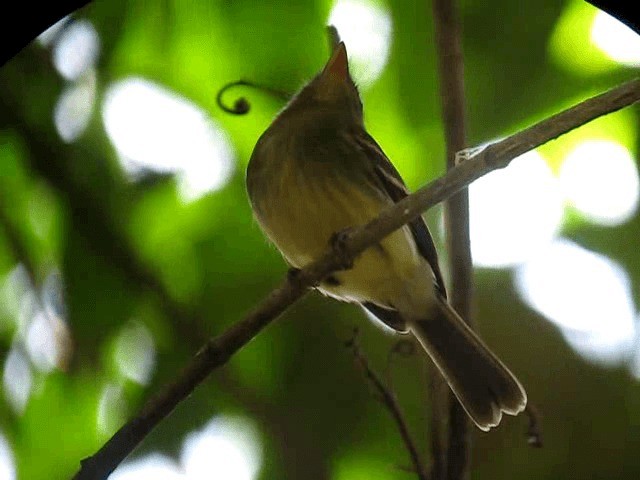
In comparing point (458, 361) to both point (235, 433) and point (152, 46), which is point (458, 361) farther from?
point (152, 46)

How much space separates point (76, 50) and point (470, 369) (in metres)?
1.06

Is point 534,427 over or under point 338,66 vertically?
under

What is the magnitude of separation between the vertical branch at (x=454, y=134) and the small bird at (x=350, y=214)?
0.27 metres

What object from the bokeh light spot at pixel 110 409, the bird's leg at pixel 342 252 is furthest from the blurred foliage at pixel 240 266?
the bird's leg at pixel 342 252

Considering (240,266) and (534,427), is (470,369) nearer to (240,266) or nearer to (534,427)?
(534,427)

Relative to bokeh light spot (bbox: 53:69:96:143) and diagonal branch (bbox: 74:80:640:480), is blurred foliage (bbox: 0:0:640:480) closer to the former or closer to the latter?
bokeh light spot (bbox: 53:69:96:143)

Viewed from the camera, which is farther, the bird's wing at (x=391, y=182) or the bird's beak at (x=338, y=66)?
the bird's wing at (x=391, y=182)

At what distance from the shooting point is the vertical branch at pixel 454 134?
1797mm

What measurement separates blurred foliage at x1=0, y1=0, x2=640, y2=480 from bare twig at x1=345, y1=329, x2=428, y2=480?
0.50 ft

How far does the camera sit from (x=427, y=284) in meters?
2.48

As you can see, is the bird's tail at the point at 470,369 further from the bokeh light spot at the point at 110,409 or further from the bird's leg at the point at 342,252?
the bokeh light spot at the point at 110,409

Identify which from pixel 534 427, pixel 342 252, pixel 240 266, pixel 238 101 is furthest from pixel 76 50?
pixel 534 427

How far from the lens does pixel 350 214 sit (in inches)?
88.4

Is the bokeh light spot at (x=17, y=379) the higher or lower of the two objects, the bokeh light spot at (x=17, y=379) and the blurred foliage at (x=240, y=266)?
the lower
